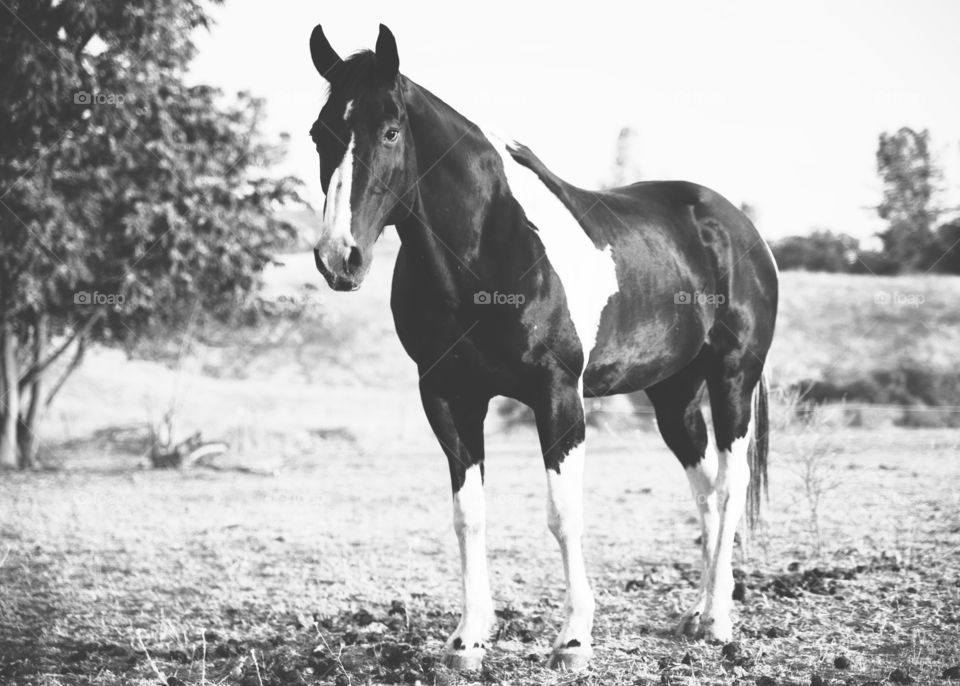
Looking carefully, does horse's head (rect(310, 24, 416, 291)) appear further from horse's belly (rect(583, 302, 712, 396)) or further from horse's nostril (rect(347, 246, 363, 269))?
horse's belly (rect(583, 302, 712, 396))

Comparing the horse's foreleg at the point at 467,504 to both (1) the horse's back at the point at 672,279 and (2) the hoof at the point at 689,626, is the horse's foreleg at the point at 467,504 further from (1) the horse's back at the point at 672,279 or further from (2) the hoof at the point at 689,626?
(2) the hoof at the point at 689,626

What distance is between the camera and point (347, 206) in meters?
3.22

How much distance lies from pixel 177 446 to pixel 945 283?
36146 millimetres

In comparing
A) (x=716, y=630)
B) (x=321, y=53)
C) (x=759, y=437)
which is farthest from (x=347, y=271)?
(x=759, y=437)

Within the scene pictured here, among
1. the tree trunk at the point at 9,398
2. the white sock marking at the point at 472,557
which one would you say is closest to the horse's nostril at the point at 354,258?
the white sock marking at the point at 472,557

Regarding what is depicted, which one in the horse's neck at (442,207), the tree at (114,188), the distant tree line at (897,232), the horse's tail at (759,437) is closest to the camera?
the horse's neck at (442,207)

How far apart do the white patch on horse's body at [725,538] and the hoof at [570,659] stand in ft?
3.14

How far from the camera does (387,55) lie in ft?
11.0

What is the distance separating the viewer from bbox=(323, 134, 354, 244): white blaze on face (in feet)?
10.4

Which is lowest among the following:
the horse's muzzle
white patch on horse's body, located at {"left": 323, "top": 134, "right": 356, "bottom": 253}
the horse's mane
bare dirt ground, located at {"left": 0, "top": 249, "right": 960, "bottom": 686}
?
bare dirt ground, located at {"left": 0, "top": 249, "right": 960, "bottom": 686}

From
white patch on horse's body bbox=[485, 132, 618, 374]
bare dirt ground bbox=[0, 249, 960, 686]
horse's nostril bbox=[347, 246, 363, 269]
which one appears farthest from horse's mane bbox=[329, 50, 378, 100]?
bare dirt ground bbox=[0, 249, 960, 686]

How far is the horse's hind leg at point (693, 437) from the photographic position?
491 centimetres

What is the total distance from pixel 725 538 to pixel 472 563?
5.33 ft

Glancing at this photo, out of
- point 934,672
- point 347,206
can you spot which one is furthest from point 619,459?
point 347,206
